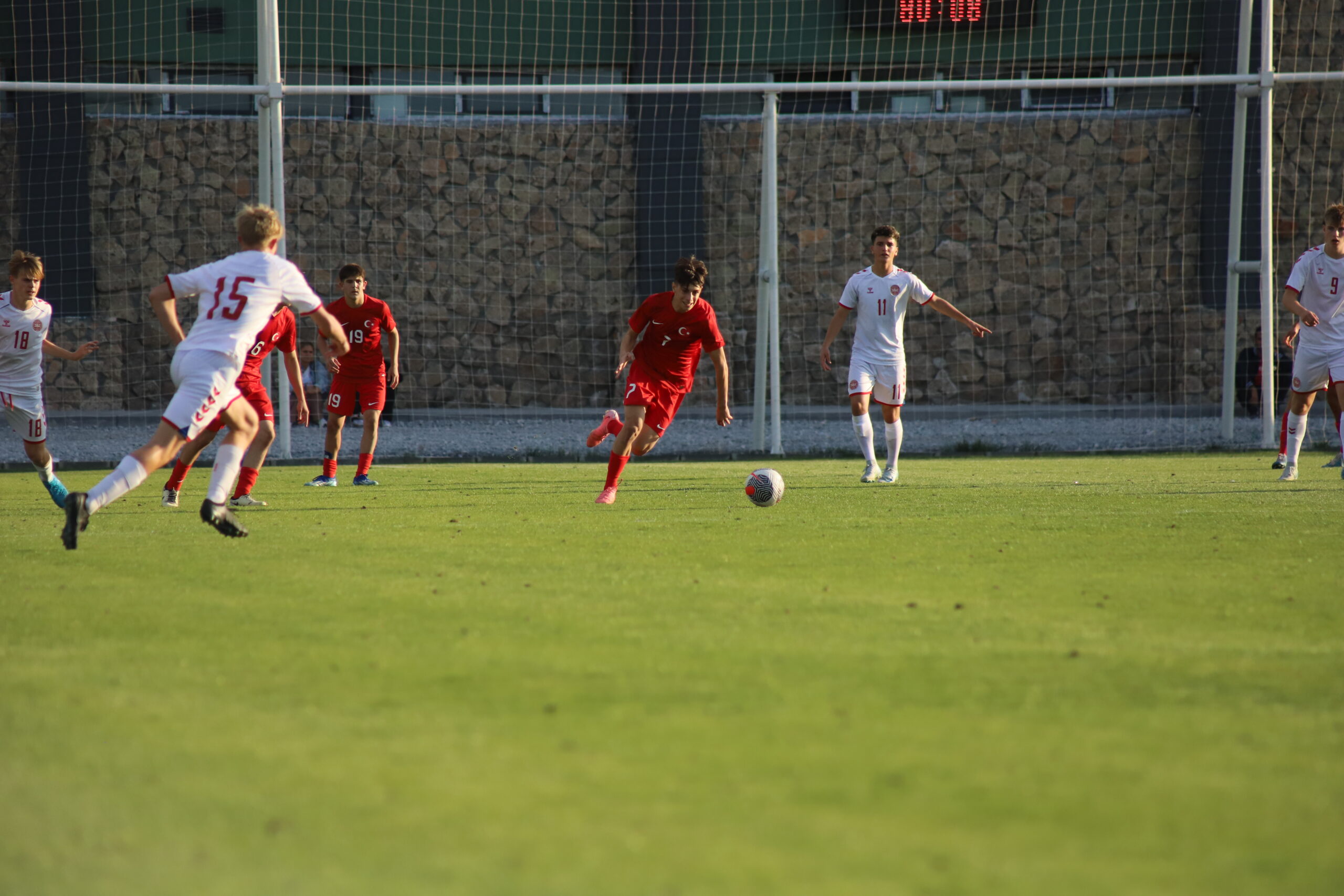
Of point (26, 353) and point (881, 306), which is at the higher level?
point (881, 306)

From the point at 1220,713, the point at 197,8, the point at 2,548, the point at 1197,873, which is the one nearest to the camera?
the point at 1197,873

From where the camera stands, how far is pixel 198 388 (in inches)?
247

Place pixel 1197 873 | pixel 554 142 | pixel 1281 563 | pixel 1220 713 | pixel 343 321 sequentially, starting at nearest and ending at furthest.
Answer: pixel 1197 873 → pixel 1220 713 → pixel 1281 563 → pixel 343 321 → pixel 554 142

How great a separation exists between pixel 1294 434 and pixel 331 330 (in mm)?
7608

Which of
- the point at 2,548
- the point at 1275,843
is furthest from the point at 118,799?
the point at 2,548

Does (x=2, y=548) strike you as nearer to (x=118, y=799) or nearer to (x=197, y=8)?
(x=118, y=799)

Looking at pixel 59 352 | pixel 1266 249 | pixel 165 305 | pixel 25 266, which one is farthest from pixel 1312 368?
pixel 25 266

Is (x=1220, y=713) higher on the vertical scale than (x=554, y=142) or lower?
lower

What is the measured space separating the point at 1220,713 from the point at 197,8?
18449 millimetres

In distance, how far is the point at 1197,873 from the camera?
88.6 inches

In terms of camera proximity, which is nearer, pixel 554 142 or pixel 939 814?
pixel 939 814

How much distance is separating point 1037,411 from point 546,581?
15177mm

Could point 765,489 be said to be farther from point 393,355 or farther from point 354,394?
point 354,394

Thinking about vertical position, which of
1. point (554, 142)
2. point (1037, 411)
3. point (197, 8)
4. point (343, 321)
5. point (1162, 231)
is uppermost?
point (197, 8)
